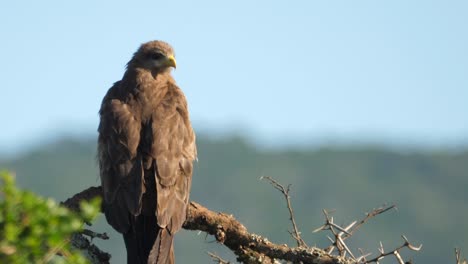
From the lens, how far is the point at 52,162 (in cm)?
16912

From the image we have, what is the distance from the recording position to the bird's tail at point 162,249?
28.6ft

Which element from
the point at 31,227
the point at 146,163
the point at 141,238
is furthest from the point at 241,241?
the point at 31,227

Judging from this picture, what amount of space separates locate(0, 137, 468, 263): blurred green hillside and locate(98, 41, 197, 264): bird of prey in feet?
362

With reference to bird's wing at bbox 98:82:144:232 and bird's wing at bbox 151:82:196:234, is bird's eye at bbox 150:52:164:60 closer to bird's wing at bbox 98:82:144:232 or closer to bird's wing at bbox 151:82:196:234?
bird's wing at bbox 151:82:196:234

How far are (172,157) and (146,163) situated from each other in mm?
276

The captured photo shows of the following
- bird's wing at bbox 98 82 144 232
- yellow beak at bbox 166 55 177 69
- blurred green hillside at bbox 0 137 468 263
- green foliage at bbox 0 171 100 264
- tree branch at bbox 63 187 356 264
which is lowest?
blurred green hillside at bbox 0 137 468 263

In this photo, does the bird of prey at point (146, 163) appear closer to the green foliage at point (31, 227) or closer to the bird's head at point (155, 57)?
the bird's head at point (155, 57)

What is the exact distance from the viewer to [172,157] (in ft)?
30.7

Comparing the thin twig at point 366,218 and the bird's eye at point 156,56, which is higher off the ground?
the bird's eye at point 156,56

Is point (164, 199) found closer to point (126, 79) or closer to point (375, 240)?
point (126, 79)

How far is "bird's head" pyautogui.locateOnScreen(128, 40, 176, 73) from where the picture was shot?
1124 centimetres

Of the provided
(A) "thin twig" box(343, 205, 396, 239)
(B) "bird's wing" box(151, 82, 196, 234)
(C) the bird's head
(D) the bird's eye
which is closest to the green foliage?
(A) "thin twig" box(343, 205, 396, 239)

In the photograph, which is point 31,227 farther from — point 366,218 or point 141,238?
point 141,238

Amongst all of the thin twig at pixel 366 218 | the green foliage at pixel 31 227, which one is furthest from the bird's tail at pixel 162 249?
the green foliage at pixel 31 227
